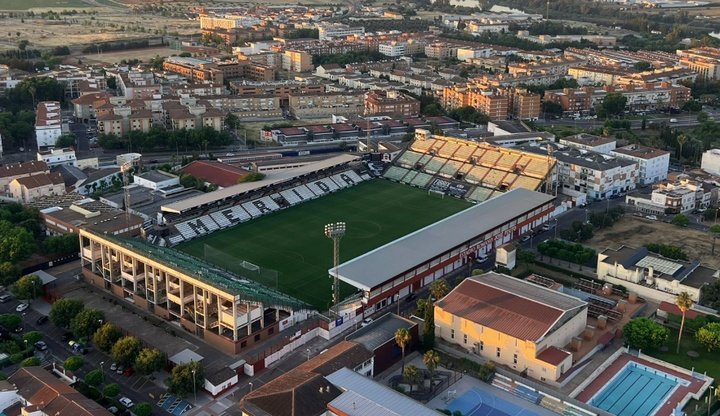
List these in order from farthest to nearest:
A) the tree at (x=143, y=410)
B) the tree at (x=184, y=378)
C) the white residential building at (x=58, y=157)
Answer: the white residential building at (x=58, y=157)
the tree at (x=184, y=378)
the tree at (x=143, y=410)

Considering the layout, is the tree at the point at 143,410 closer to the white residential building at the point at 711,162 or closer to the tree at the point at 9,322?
the tree at the point at 9,322

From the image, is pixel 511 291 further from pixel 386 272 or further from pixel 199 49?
pixel 199 49

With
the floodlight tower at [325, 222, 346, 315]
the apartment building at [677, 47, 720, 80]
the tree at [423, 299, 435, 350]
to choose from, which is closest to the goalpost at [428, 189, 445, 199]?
the floodlight tower at [325, 222, 346, 315]

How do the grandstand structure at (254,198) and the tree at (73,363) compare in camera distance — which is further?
the grandstand structure at (254,198)

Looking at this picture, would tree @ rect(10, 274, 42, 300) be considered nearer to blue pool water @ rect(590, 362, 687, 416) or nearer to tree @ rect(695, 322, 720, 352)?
blue pool water @ rect(590, 362, 687, 416)

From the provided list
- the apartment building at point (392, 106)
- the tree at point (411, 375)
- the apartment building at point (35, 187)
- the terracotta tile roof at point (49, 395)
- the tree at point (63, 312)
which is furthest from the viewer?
the apartment building at point (392, 106)

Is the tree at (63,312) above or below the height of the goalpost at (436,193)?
below

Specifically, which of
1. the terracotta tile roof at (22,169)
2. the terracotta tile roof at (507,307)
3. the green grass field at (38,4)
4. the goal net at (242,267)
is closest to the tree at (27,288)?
the goal net at (242,267)

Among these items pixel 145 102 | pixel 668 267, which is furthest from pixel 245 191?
pixel 145 102
